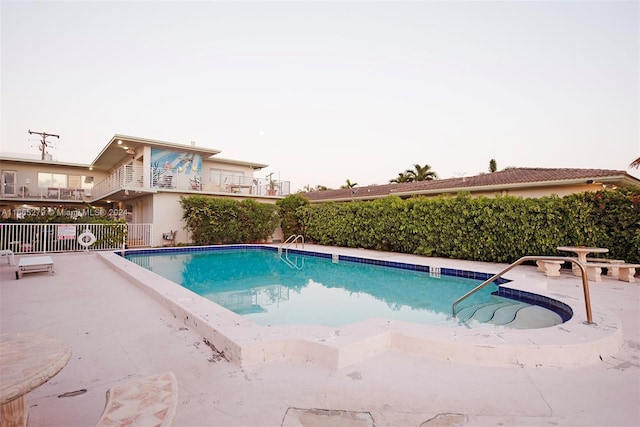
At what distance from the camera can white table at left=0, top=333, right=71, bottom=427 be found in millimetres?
1549

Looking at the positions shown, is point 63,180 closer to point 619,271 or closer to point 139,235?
point 139,235

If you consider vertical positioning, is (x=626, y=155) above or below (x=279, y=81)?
below

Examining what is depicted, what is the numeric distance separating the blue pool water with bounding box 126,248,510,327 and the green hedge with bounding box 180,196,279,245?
13.0 feet

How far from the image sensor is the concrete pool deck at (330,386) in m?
2.38

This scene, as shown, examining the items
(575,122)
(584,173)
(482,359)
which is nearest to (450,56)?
(575,122)

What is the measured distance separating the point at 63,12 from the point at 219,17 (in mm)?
5291

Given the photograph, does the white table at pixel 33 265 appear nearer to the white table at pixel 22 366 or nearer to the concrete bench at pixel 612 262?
the white table at pixel 22 366

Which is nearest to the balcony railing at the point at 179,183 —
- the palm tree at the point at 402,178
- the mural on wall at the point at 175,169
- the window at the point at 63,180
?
the mural on wall at the point at 175,169

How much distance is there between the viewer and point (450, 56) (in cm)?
1301

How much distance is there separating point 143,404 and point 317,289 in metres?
6.82

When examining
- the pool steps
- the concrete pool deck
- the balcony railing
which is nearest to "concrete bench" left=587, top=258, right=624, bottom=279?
the pool steps

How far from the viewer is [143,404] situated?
1.95m

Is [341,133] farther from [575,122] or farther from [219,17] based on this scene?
[575,122]

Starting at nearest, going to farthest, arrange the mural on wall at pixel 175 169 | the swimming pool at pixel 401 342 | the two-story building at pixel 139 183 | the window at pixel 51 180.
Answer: the swimming pool at pixel 401 342
the two-story building at pixel 139 183
the mural on wall at pixel 175 169
the window at pixel 51 180
